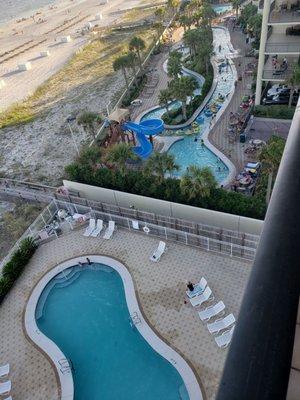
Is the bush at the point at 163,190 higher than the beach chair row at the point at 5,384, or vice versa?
the bush at the point at 163,190

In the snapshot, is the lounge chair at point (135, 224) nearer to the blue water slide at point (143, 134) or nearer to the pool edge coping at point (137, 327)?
the pool edge coping at point (137, 327)

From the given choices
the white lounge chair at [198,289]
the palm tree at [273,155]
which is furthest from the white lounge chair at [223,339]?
the palm tree at [273,155]

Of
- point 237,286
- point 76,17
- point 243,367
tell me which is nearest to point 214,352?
point 237,286

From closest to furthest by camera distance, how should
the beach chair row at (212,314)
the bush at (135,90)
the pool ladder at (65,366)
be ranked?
the beach chair row at (212,314) → the pool ladder at (65,366) → the bush at (135,90)

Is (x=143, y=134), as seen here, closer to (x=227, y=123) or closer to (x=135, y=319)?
(x=227, y=123)

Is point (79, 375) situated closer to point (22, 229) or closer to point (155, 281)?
point (155, 281)

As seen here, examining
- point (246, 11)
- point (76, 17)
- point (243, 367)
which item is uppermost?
point (243, 367)

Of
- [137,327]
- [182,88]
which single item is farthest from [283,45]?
[137,327]

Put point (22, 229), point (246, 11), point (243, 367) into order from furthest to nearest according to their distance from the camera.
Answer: point (246, 11) → point (22, 229) → point (243, 367)
